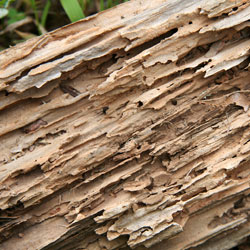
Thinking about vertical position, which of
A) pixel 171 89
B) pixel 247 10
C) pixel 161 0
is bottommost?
pixel 171 89

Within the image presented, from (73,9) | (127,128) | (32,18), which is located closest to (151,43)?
(127,128)

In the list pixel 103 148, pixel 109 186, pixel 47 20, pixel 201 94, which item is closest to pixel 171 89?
pixel 201 94

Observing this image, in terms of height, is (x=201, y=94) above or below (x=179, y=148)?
above

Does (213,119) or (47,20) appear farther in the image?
(47,20)

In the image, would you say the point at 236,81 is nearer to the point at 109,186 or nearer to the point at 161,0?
the point at 161,0

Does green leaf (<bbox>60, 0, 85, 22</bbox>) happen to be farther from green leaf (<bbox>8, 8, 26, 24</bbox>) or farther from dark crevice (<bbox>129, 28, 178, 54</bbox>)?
dark crevice (<bbox>129, 28, 178, 54</bbox>)

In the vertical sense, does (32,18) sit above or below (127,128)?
above

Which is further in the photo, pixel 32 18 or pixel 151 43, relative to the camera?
pixel 32 18

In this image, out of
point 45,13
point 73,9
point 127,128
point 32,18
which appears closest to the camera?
point 127,128

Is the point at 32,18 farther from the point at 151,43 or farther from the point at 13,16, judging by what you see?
the point at 151,43
